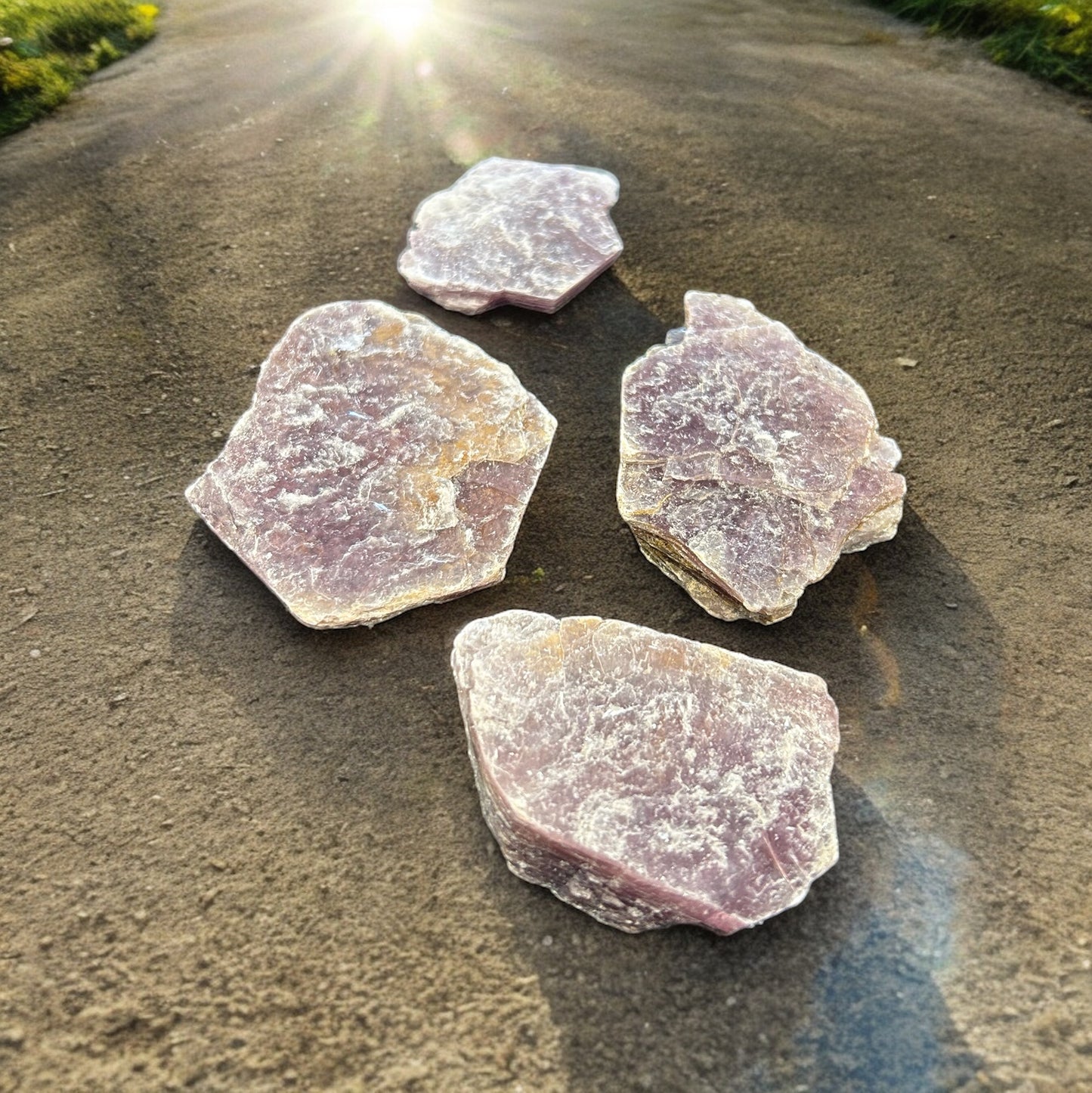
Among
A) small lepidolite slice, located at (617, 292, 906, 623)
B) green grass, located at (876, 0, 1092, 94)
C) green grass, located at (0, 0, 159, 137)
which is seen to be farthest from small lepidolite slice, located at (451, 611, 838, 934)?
green grass, located at (876, 0, 1092, 94)

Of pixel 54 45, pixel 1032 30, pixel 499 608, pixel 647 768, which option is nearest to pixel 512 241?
pixel 499 608

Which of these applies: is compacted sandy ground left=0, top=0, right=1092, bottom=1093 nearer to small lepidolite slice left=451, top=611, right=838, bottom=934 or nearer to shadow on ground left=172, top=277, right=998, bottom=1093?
shadow on ground left=172, top=277, right=998, bottom=1093

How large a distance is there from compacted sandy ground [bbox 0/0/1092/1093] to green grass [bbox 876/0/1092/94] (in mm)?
454

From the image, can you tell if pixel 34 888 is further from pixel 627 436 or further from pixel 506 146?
pixel 506 146

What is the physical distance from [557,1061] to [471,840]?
1.52 feet

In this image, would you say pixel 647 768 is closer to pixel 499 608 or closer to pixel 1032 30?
pixel 499 608

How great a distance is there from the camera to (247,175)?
377cm

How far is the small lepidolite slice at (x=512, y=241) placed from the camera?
3.03 metres

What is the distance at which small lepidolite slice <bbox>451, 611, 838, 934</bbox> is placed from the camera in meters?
1.61

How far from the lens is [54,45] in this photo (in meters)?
4.64

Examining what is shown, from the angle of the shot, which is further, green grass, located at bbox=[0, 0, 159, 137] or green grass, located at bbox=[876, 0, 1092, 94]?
green grass, located at bbox=[876, 0, 1092, 94]

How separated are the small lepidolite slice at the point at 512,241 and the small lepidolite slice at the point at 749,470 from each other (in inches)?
27.4

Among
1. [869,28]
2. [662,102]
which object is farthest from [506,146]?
[869,28]

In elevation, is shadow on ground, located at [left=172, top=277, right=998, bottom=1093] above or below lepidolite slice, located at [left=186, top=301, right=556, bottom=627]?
below
